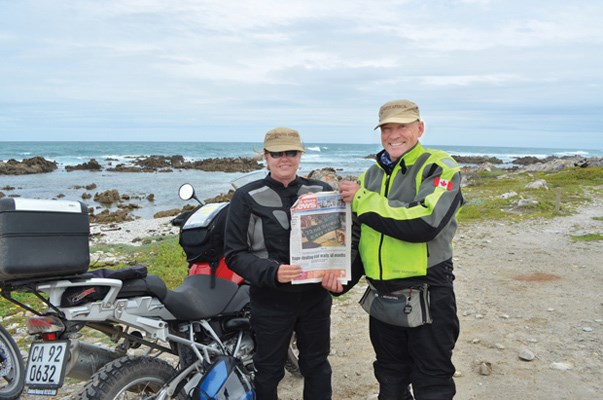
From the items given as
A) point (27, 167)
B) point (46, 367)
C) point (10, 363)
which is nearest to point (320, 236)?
point (46, 367)

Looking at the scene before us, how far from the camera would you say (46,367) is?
98.6 inches

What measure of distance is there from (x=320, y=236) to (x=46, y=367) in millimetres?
1563

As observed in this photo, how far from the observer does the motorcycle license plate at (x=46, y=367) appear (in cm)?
248

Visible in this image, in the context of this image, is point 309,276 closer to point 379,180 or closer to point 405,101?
point 379,180

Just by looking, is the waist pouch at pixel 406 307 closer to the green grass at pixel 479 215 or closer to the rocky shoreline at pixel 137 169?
the rocky shoreline at pixel 137 169

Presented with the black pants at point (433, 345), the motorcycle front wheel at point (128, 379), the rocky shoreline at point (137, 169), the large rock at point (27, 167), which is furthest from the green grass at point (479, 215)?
the large rock at point (27, 167)

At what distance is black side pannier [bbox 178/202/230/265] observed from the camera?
11.2 ft

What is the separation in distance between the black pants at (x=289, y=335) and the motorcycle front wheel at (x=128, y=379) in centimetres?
57

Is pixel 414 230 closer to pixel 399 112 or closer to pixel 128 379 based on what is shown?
pixel 399 112

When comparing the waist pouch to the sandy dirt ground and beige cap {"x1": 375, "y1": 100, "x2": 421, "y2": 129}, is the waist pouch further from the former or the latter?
the sandy dirt ground

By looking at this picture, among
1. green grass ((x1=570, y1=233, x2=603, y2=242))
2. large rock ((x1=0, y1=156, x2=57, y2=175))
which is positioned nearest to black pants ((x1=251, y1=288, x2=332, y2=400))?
green grass ((x1=570, y1=233, x2=603, y2=242))

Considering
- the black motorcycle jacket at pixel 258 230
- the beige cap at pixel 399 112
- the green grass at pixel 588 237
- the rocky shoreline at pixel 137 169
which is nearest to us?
the beige cap at pixel 399 112

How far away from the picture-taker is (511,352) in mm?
4645

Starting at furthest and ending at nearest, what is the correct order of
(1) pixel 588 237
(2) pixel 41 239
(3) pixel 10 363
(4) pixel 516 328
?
(1) pixel 588 237, (4) pixel 516 328, (3) pixel 10 363, (2) pixel 41 239
